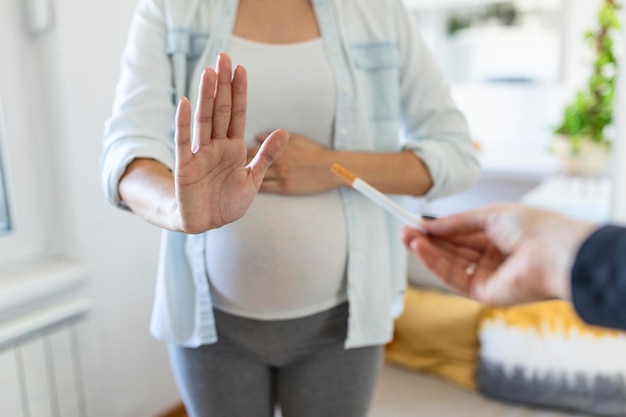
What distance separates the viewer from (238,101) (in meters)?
0.63

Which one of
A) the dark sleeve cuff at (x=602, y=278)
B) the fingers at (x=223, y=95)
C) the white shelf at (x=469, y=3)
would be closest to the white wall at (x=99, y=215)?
the fingers at (x=223, y=95)

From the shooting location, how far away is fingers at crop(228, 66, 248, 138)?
24.6 inches

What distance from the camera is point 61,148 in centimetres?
153

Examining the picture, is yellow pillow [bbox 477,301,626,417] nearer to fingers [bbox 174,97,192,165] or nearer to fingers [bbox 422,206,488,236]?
fingers [bbox 422,206,488,236]

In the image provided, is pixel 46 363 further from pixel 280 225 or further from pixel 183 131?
pixel 183 131

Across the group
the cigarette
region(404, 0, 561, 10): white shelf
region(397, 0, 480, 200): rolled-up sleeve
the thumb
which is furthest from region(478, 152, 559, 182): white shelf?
the thumb

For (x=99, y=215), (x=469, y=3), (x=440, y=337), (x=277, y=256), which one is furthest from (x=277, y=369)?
(x=469, y=3)

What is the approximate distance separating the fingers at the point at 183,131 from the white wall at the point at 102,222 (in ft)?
3.43

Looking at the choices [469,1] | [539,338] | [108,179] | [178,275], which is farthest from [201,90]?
[469,1]

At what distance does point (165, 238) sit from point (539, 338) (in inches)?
48.6

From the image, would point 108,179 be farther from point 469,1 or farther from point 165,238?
point 469,1

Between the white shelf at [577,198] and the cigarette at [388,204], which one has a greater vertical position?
the cigarette at [388,204]

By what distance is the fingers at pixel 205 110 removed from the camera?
0.59 m

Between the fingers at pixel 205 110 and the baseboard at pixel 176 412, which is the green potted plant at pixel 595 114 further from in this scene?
the fingers at pixel 205 110
